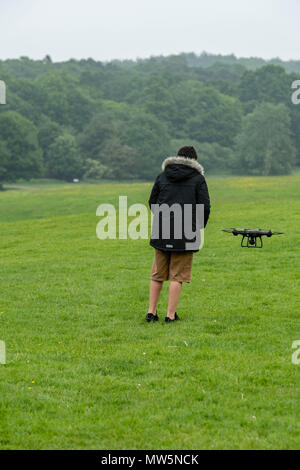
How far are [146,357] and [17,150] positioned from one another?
7972 cm

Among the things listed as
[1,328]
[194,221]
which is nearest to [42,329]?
[1,328]

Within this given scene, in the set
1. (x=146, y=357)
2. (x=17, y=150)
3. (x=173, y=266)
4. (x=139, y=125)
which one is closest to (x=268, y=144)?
(x=139, y=125)

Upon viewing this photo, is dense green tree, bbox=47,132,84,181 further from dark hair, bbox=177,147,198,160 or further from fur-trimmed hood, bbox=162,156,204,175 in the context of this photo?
fur-trimmed hood, bbox=162,156,204,175

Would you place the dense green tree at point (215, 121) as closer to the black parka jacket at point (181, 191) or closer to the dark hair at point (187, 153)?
the dark hair at point (187, 153)

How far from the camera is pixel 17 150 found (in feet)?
276

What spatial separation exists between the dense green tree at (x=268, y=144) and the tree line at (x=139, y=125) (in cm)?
16

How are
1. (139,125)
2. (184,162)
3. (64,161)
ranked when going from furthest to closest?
(139,125) → (64,161) → (184,162)

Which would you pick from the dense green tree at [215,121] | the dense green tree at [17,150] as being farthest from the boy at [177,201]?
the dense green tree at [215,121]

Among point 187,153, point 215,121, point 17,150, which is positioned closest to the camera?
point 187,153

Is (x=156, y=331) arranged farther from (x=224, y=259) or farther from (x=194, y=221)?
(x=224, y=259)

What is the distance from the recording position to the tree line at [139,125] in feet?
318

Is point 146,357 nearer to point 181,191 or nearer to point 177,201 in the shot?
point 177,201

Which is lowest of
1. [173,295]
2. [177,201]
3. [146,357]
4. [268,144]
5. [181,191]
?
[146,357]

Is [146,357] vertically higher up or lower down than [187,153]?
lower down
